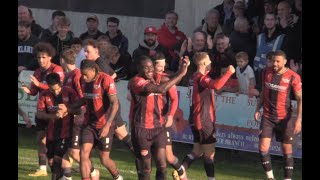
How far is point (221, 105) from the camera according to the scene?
63.2ft

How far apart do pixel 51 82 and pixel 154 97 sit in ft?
5.10

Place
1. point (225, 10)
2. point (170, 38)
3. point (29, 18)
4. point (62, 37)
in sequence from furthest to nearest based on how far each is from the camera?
point (29, 18) → point (62, 37) → point (170, 38) → point (225, 10)

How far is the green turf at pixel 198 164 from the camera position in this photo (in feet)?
58.5

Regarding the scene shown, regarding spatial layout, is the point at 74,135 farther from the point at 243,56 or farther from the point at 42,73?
the point at 243,56

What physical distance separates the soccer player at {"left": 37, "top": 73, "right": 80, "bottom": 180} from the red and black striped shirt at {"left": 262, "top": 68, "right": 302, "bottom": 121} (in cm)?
303

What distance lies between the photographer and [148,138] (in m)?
15.5

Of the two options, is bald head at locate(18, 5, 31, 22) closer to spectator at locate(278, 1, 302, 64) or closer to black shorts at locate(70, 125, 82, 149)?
spectator at locate(278, 1, 302, 64)

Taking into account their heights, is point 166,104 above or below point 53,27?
below

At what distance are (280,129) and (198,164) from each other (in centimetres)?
266

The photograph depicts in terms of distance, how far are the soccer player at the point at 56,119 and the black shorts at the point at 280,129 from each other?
2977 mm

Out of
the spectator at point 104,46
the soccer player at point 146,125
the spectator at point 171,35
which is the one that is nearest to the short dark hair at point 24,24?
the spectator at point 104,46

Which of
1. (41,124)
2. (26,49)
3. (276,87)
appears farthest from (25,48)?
(276,87)
